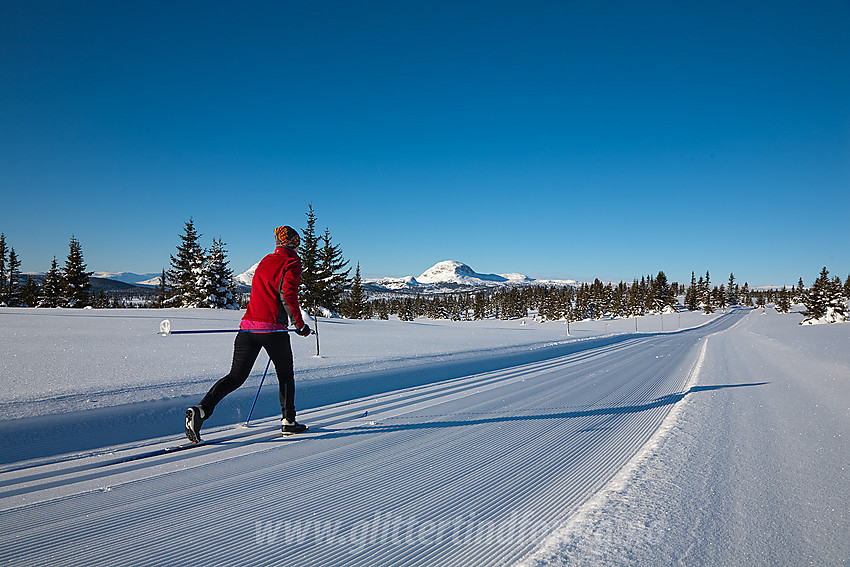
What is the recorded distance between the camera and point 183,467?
123 inches

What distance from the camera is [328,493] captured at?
109 inches

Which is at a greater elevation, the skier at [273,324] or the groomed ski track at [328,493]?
the skier at [273,324]

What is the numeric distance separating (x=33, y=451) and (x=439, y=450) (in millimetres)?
3292

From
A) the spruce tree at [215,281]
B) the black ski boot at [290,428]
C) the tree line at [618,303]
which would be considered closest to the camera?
the black ski boot at [290,428]

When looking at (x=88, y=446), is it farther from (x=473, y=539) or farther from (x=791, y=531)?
(x=791, y=531)

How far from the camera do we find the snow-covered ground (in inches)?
85.0

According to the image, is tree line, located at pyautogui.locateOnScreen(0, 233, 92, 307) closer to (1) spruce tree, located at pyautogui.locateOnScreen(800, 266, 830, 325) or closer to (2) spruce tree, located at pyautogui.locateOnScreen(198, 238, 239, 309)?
(2) spruce tree, located at pyautogui.locateOnScreen(198, 238, 239, 309)

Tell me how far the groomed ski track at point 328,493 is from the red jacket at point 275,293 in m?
1.15

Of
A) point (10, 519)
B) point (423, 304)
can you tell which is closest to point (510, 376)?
point (10, 519)

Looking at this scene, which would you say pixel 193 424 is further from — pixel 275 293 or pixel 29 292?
pixel 29 292

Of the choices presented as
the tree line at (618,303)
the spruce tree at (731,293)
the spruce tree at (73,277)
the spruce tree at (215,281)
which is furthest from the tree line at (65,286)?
the spruce tree at (731,293)

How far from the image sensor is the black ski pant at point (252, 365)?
3.71 m

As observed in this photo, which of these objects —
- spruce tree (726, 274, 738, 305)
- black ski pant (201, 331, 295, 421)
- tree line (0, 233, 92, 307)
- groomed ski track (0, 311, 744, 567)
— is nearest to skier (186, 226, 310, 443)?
black ski pant (201, 331, 295, 421)

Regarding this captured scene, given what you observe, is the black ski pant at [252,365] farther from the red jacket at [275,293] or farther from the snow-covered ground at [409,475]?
the snow-covered ground at [409,475]
